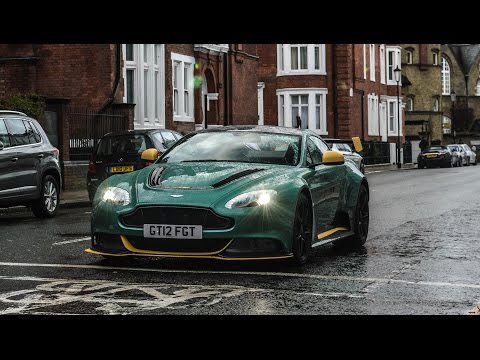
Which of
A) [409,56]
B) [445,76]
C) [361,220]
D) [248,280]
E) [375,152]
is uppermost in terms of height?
[409,56]

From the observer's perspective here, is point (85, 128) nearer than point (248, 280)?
No

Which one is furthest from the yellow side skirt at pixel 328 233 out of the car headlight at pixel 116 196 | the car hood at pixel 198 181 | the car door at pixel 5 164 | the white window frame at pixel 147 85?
the white window frame at pixel 147 85

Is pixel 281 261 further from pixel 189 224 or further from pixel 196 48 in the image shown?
pixel 196 48

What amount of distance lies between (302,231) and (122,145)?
36.3 feet

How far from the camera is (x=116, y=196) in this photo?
31.8ft

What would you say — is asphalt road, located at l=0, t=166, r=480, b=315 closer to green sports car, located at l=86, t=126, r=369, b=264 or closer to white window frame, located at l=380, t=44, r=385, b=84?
green sports car, located at l=86, t=126, r=369, b=264

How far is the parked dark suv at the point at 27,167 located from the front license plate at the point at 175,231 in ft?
25.5

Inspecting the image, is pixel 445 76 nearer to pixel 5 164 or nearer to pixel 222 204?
pixel 5 164

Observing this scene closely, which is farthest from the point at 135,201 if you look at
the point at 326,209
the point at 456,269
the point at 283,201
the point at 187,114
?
the point at 187,114

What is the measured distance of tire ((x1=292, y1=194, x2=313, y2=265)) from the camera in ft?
31.8

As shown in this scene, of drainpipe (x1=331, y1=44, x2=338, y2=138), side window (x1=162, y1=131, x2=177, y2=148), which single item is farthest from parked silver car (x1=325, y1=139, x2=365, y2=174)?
drainpipe (x1=331, y1=44, x2=338, y2=138)

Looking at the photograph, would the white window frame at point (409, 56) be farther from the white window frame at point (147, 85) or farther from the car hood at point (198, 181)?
the car hood at point (198, 181)

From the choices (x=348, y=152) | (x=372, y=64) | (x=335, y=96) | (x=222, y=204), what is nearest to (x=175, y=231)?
(x=222, y=204)

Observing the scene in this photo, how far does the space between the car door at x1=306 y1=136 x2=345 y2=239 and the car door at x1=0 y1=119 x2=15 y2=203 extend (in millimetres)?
6792
